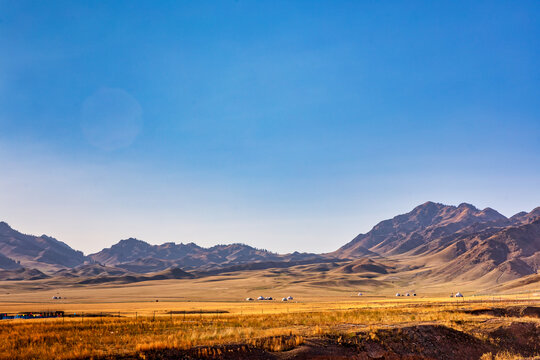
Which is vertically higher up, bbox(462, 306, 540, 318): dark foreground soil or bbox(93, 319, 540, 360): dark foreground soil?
bbox(93, 319, 540, 360): dark foreground soil

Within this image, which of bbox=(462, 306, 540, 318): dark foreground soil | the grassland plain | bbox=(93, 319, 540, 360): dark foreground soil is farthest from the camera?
bbox=(462, 306, 540, 318): dark foreground soil

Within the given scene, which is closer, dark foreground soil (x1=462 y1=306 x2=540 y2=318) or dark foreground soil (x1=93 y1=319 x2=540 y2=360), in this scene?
dark foreground soil (x1=93 y1=319 x2=540 y2=360)

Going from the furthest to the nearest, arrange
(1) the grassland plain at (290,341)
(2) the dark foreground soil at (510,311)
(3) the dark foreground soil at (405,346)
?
1. (2) the dark foreground soil at (510,311)
2. (1) the grassland plain at (290,341)
3. (3) the dark foreground soil at (405,346)

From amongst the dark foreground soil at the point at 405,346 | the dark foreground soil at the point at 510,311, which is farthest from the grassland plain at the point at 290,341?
the dark foreground soil at the point at 510,311

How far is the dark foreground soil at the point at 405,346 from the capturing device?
827 inches

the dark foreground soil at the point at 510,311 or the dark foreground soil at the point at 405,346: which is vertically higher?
the dark foreground soil at the point at 405,346

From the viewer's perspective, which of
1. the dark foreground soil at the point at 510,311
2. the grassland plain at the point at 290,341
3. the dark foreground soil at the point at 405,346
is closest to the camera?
the dark foreground soil at the point at 405,346

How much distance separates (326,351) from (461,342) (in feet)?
39.1

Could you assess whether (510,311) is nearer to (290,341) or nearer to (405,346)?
(405,346)

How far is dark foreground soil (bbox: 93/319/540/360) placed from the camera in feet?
68.9

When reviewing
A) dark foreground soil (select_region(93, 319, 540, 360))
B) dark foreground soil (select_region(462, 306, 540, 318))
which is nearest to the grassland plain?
dark foreground soil (select_region(93, 319, 540, 360))

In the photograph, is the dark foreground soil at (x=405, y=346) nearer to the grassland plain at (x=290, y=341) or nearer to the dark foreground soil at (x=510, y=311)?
the grassland plain at (x=290, y=341)

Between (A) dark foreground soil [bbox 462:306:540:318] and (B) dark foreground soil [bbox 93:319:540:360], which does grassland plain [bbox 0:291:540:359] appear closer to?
(B) dark foreground soil [bbox 93:319:540:360]

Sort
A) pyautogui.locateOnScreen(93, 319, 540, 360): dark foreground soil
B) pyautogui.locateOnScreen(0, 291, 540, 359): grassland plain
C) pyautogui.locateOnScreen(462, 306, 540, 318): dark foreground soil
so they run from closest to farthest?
pyautogui.locateOnScreen(93, 319, 540, 360): dark foreground soil < pyautogui.locateOnScreen(0, 291, 540, 359): grassland plain < pyautogui.locateOnScreen(462, 306, 540, 318): dark foreground soil
